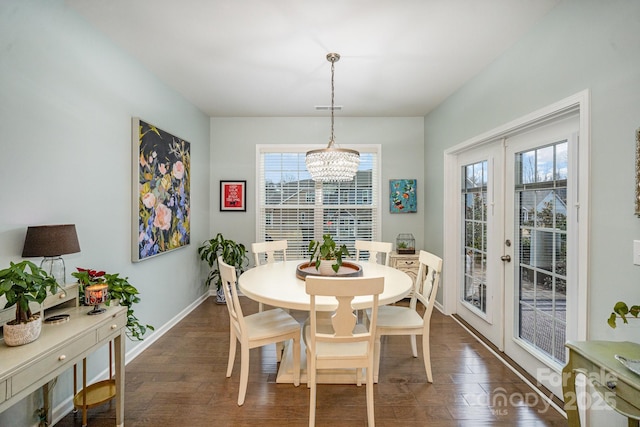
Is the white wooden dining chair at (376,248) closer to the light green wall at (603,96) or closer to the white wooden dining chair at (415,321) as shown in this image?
the white wooden dining chair at (415,321)

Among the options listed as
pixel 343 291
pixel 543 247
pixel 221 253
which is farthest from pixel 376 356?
pixel 221 253

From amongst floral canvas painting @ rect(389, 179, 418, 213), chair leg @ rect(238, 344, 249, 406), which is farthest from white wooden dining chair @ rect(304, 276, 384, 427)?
floral canvas painting @ rect(389, 179, 418, 213)

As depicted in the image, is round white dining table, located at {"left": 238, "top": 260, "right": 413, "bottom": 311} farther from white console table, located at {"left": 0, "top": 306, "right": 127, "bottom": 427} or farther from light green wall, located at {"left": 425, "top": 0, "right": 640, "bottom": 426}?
light green wall, located at {"left": 425, "top": 0, "right": 640, "bottom": 426}

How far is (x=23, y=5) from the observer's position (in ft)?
5.48

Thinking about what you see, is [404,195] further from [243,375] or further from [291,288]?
[243,375]

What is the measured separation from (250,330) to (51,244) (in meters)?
1.28

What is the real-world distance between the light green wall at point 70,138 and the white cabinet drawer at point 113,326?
59 centimetres

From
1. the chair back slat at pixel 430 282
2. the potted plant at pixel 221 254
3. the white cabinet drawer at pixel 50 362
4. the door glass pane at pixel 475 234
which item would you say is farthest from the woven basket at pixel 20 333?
the door glass pane at pixel 475 234

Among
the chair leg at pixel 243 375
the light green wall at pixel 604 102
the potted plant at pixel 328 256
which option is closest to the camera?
the light green wall at pixel 604 102

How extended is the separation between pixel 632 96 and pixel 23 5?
10.8 feet

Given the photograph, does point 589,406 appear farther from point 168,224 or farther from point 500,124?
point 168,224

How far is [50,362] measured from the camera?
1.30 meters

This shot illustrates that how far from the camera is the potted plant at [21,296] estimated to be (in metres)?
1.25

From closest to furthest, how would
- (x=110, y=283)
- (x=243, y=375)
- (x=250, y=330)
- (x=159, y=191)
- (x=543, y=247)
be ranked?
(x=110, y=283)
(x=243, y=375)
(x=250, y=330)
(x=543, y=247)
(x=159, y=191)
